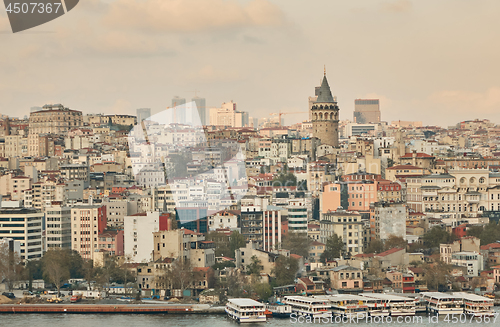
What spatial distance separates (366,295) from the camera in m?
17.8

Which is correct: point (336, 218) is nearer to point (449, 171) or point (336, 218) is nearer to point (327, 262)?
point (327, 262)

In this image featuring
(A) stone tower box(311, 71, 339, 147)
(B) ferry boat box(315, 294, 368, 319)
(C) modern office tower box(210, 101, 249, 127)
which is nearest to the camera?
(B) ferry boat box(315, 294, 368, 319)

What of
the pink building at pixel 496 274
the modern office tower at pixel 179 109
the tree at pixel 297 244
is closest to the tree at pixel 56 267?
the tree at pixel 297 244

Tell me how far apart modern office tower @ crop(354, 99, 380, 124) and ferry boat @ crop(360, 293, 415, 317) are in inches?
2041

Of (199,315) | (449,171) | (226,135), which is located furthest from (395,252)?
(226,135)

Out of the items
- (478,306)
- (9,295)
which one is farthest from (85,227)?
(478,306)

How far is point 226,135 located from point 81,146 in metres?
5.80

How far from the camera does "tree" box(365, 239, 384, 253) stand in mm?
20906

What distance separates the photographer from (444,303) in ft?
56.9

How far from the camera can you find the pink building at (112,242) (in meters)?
21.0

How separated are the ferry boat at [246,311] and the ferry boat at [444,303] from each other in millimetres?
2924

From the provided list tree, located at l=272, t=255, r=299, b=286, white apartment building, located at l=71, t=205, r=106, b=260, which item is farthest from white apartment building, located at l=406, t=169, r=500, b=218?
white apartment building, located at l=71, t=205, r=106, b=260

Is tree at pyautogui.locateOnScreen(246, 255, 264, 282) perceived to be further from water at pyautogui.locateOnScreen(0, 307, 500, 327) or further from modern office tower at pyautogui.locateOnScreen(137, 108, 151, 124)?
modern office tower at pyautogui.locateOnScreen(137, 108, 151, 124)

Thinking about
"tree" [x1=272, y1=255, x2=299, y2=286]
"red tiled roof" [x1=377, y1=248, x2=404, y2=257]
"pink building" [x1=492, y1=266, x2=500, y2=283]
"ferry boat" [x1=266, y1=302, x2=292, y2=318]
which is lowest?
"ferry boat" [x1=266, y1=302, x2=292, y2=318]
